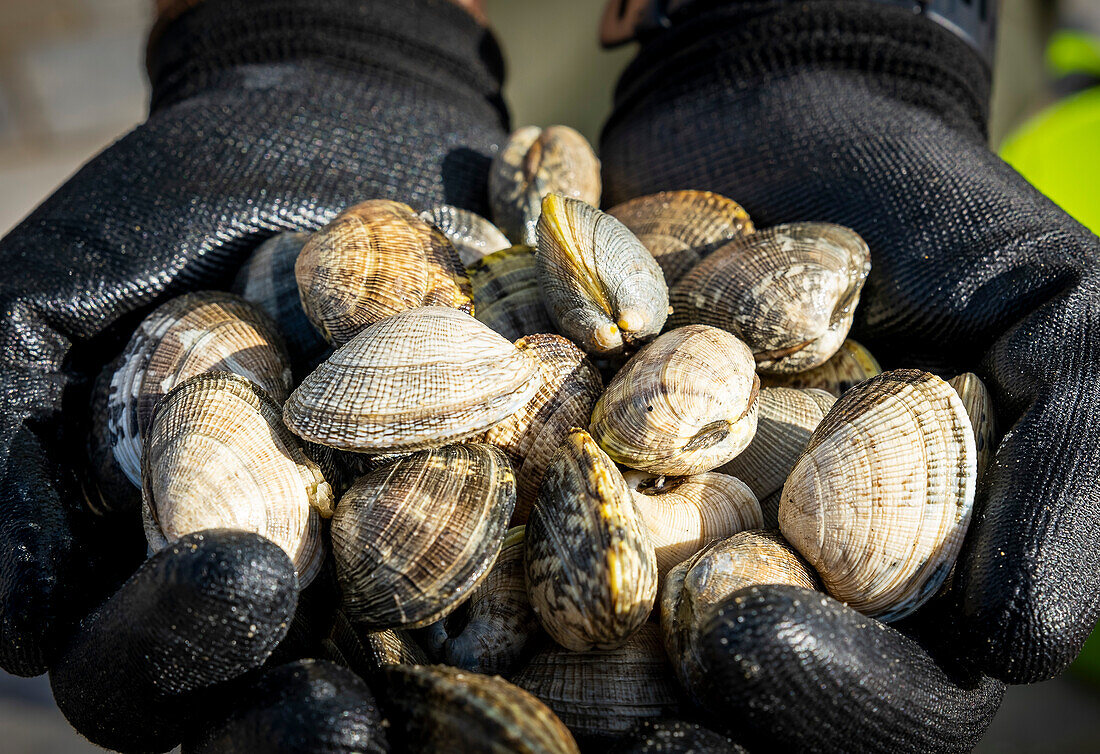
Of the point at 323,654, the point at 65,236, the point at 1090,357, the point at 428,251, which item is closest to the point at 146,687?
the point at 323,654

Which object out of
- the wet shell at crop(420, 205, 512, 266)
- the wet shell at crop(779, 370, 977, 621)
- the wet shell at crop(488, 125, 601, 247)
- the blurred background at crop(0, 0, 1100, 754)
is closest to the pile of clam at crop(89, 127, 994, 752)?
the wet shell at crop(779, 370, 977, 621)

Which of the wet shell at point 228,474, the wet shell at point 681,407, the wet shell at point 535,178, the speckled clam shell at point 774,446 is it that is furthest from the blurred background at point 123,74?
the wet shell at point 228,474

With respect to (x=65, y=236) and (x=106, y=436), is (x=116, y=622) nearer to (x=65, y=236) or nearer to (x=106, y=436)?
(x=106, y=436)

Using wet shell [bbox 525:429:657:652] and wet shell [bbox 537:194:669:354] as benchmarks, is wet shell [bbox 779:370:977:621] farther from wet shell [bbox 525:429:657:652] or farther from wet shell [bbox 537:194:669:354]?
wet shell [bbox 537:194:669:354]

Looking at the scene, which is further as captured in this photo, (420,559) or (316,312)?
(316,312)

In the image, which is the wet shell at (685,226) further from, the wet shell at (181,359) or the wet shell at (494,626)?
the wet shell at (181,359)
